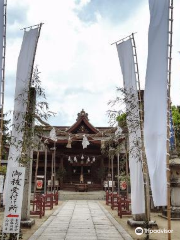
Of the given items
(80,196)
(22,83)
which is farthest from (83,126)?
(22,83)

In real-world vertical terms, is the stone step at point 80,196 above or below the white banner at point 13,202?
below

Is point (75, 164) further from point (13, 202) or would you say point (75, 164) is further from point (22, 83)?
point (13, 202)

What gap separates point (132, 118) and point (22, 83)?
3.58m

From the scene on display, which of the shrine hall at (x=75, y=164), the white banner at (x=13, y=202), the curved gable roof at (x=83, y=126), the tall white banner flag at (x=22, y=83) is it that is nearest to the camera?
the white banner at (x=13, y=202)

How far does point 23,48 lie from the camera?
802cm

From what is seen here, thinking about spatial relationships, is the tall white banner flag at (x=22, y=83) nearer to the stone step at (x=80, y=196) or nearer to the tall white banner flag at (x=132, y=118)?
the tall white banner flag at (x=132, y=118)

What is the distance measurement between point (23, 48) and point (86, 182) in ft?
75.4

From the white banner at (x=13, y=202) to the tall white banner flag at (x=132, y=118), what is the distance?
10.6 feet

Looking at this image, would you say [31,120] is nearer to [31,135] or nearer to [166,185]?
[31,135]

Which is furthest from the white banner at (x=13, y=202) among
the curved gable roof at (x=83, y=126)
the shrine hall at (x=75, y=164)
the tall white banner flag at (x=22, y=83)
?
the curved gable roof at (x=83, y=126)

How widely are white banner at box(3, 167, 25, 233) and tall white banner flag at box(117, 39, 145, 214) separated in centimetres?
324

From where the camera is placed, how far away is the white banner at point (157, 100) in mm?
5660

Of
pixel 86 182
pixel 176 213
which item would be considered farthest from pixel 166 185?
pixel 86 182

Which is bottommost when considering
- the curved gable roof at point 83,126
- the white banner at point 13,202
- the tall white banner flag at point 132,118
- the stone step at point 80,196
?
the stone step at point 80,196
